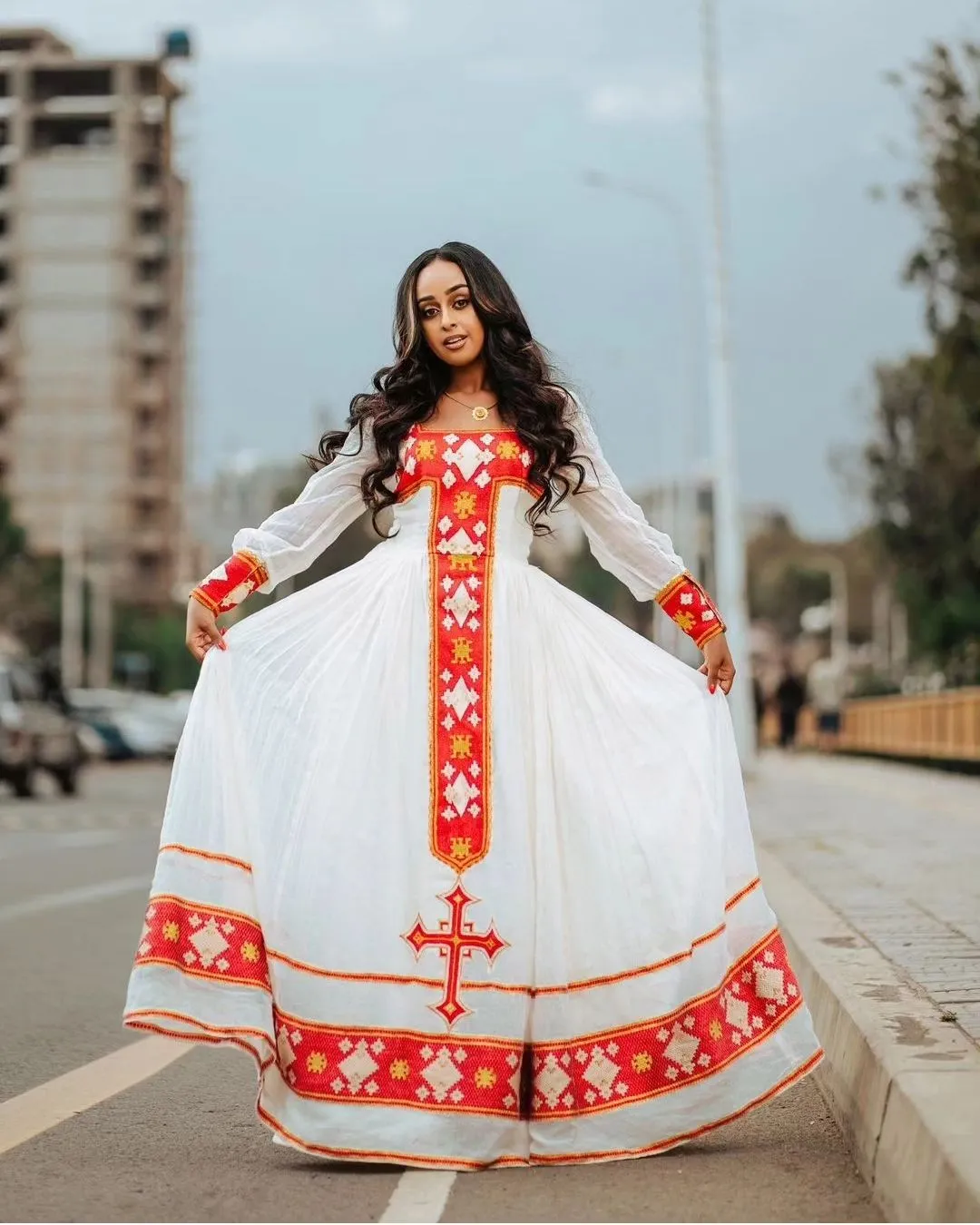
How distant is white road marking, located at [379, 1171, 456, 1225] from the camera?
16.3 ft

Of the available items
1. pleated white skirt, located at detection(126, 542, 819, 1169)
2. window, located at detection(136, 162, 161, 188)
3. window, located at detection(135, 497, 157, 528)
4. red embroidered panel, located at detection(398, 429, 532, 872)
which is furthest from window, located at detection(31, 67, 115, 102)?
pleated white skirt, located at detection(126, 542, 819, 1169)

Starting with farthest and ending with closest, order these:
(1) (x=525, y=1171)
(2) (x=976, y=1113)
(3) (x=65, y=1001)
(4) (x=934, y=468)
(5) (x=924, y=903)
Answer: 1. (4) (x=934, y=468)
2. (5) (x=924, y=903)
3. (3) (x=65, y=1001)
4. (1) (x=525, y=1171)
5. (2) (x=976, y=1113)

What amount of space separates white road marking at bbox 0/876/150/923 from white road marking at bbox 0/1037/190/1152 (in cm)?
500

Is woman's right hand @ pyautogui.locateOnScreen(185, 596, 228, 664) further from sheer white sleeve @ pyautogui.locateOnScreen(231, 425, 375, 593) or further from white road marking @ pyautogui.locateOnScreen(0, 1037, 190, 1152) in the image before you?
white road marking @ pyautogui.locateOnScreen(0, 1037, 190, 1152)

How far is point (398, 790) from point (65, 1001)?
12.6 ft

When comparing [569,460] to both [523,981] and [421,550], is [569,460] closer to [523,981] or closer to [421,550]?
[421,550]

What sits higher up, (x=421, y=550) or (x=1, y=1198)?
(x=421, y=550)

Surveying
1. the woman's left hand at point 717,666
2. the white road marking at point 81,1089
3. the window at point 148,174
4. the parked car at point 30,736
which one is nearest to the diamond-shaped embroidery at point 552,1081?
the woman's left hand at point 717,666

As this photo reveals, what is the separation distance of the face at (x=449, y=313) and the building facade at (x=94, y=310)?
4477 inches

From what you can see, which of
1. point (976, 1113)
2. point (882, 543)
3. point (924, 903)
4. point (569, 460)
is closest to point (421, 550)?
point (569, 460)

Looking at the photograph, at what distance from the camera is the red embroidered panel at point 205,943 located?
5.57m

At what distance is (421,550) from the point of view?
19.6 feet

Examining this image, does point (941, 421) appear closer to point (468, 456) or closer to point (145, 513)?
point (468, 456)

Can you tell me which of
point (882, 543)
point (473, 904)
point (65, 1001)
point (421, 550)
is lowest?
point (65, 1001)
